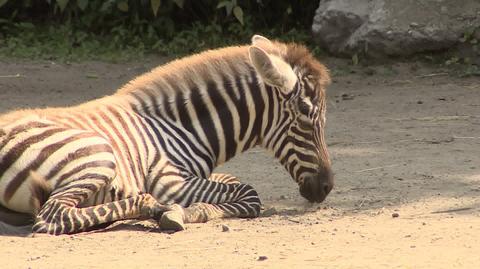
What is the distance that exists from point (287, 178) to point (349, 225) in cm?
187

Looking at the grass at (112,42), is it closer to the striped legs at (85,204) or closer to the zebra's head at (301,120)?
the zebra's head at (301,120)

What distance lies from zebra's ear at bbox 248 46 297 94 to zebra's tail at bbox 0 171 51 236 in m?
1.63

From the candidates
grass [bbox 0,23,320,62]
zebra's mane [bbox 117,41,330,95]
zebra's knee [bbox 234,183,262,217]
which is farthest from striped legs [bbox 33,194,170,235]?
grass [bbox 0,23,320,62]

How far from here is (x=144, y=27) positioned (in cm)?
1396

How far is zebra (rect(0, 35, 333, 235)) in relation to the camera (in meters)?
6.65

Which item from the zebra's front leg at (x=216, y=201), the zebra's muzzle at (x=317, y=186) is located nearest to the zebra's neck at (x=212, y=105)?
the zebra's front leg at (x=216, y=201)

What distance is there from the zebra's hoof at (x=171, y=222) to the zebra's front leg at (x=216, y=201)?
13cm

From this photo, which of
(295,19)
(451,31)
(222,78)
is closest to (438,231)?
(222,78)

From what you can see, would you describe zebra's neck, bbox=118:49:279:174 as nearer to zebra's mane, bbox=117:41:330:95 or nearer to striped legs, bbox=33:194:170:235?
zebra's mane, bbox=117:41:330:95

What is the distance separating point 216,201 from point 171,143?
50 centimetres

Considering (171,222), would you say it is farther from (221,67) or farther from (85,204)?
(221,67)

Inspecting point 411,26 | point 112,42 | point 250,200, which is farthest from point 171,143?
point 112,42

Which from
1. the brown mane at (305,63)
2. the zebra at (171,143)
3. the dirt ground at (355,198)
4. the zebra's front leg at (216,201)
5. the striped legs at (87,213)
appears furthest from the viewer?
the brown mane at (305,63)

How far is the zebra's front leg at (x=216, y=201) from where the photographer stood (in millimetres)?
6926
